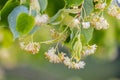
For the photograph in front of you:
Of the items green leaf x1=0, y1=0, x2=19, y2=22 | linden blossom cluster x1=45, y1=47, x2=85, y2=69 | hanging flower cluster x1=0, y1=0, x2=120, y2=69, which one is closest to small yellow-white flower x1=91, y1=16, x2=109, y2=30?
hanging flower cluster x1=0, y1=0, x2=120, y2=69

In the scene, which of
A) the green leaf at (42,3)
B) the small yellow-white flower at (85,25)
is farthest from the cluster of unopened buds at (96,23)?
the green leaf at (42,3)

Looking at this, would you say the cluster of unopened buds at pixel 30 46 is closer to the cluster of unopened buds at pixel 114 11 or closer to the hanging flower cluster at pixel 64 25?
the hanging flower cluster at pixel 64 25

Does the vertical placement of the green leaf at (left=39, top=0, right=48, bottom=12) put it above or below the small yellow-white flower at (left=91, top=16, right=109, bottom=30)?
above

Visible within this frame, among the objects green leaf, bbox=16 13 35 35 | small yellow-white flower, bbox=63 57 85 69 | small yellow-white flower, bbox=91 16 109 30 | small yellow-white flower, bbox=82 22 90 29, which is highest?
small yellow-white flower, bbox=91 16 109 30

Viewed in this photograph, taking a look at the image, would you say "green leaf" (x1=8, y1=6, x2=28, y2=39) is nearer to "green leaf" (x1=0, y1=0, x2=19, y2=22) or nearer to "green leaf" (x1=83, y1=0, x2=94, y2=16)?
"green leaf" (x1=0, y1=0, x2=19, y2=22)

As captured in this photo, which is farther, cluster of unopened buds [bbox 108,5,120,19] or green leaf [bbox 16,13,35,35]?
cluster of unopened buds [bbox 108,5,120,19]

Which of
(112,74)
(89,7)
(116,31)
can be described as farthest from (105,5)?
(112,74)

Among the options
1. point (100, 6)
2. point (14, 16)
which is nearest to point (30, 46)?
point (14, 16)

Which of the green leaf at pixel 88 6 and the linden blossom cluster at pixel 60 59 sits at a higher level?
the green leaf at pixel 88 6
